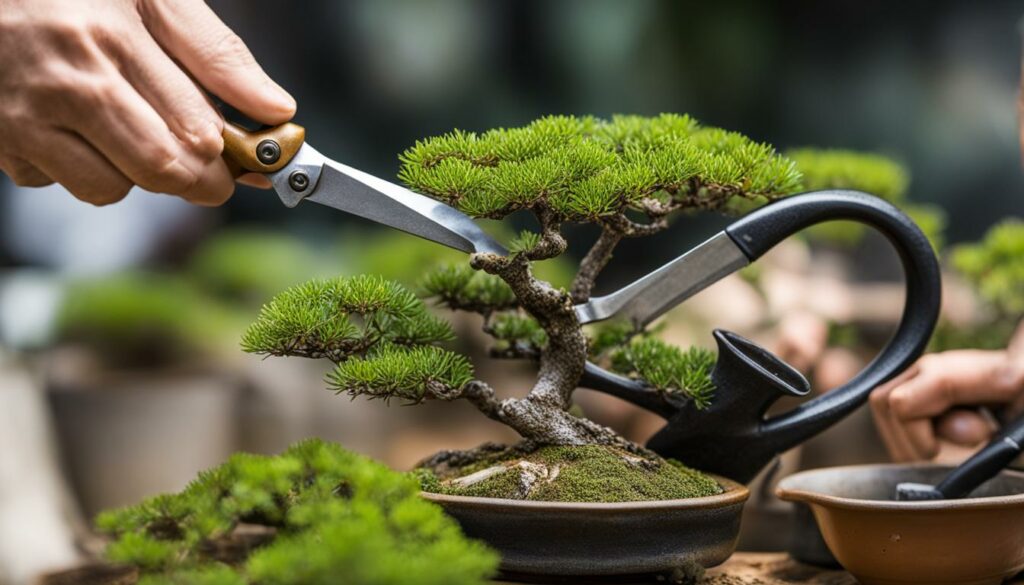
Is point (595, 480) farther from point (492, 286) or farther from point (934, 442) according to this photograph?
point (934, 442)

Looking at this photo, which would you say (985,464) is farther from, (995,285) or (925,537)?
(995,285)

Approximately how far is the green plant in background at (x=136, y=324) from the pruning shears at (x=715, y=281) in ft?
7.41

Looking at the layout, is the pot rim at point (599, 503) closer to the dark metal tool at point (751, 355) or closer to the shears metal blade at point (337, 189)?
the dark metal tool at point (751, 355)

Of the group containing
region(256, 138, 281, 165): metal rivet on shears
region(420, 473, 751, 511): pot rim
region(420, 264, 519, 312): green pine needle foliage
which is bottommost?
region(420, 473, 751, 511): pot rim

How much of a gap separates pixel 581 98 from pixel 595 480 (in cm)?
267

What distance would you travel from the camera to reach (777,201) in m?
1.05

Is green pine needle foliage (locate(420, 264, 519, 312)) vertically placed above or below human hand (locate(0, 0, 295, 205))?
below

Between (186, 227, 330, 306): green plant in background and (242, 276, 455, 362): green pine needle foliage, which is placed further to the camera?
(186, 227, 330, 306): green plant in background

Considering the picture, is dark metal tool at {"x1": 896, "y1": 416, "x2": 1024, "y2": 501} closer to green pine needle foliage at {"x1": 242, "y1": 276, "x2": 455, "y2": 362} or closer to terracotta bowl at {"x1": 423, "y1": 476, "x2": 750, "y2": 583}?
terracotta bowl at {"x1": 423, "y1": 476, "x2": 750, "y2": 583}

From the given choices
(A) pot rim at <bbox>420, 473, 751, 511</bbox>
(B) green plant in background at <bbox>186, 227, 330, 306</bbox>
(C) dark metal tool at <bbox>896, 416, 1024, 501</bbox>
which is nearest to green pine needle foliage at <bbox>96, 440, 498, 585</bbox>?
(A) pot rim at <bbox>420, 473, 751, 511</bbox>

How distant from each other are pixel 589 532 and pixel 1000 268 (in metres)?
1.25

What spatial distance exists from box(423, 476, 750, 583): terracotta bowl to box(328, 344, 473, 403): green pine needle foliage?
111mm

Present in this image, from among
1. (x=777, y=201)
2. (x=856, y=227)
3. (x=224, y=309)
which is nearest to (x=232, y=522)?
(x=777, y=201)

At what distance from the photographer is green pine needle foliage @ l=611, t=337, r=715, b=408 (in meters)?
1.06
